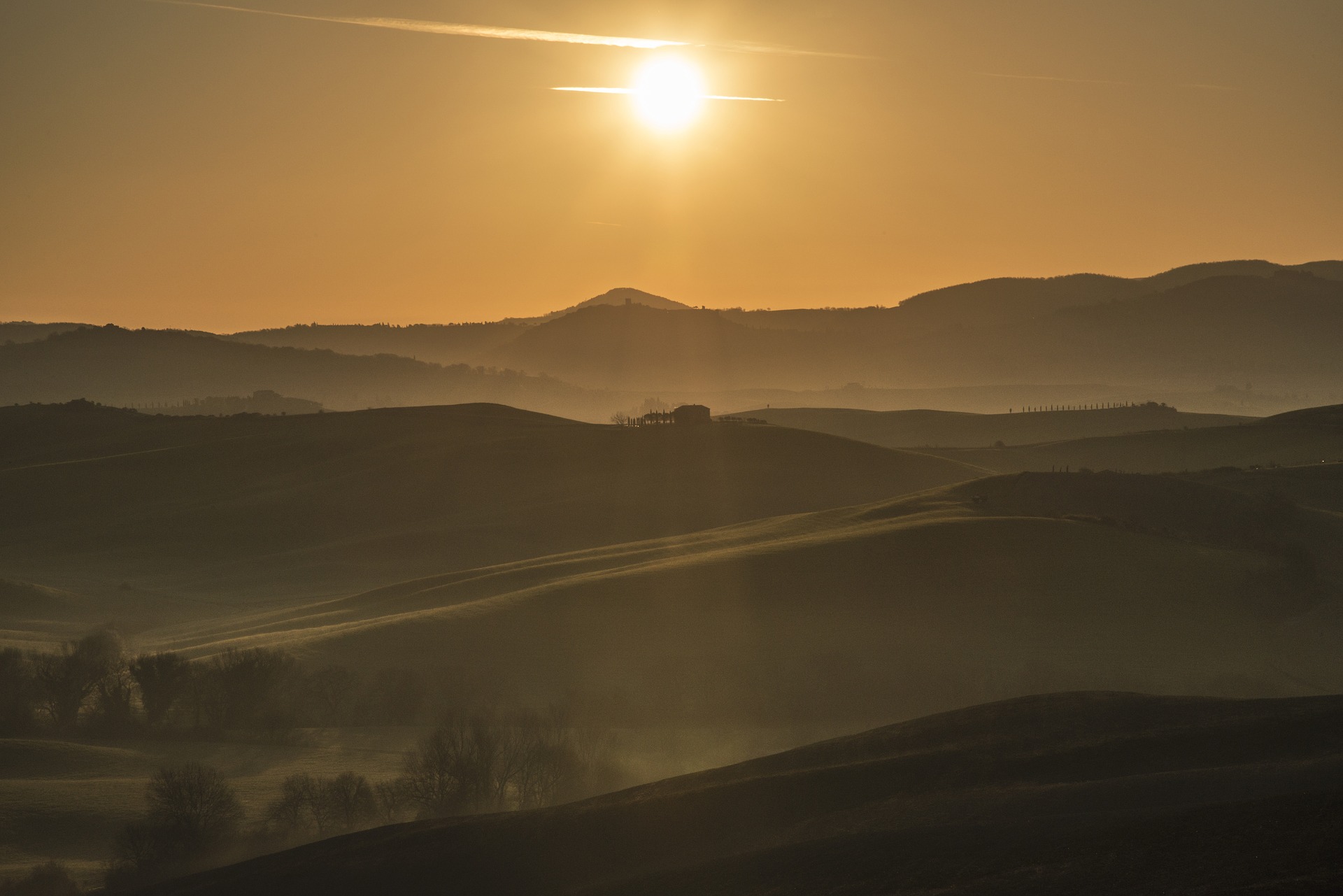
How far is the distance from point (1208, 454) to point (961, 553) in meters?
72.5

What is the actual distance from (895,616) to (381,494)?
69.6 m

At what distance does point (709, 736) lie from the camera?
4075 cm

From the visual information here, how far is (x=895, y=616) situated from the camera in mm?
52500

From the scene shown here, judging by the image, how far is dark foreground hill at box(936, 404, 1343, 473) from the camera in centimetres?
11169

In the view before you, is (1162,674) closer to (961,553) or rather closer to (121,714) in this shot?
(961,553)

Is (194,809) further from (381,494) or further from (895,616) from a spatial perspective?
(381,494)

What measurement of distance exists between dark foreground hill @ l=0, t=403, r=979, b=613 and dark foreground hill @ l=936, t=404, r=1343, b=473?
18.6 m

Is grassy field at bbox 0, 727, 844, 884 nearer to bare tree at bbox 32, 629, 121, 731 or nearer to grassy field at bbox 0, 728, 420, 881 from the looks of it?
grassy field at bbox 0, 728, 420, 881

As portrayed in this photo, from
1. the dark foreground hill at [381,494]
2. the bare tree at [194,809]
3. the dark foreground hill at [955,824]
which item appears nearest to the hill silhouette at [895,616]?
the bare tree at [194,809]

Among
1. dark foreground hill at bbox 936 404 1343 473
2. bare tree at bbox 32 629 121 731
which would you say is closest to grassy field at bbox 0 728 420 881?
bare tree at bbox 32 629 121 731

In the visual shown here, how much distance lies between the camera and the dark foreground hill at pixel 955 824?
18.8 metres

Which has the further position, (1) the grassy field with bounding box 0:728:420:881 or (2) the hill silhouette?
(2) the hill silhouette

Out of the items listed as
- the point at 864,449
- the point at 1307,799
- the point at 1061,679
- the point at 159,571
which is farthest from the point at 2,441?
the point at 1307,799

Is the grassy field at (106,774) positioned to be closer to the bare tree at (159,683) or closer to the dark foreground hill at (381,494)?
the bare tree at (159,683)
